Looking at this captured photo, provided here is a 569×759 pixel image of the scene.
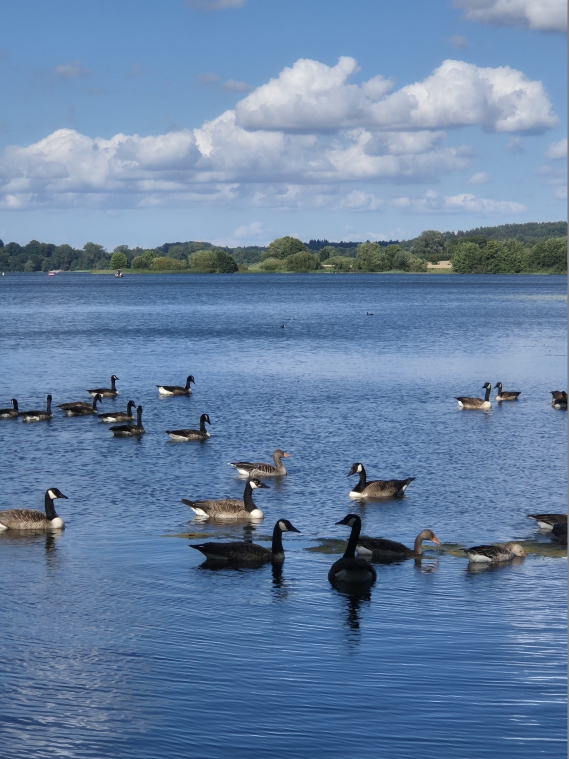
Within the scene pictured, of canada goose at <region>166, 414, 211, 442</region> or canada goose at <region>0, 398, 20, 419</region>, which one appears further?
canada goose at <region>0, 398, 20, 419</region>

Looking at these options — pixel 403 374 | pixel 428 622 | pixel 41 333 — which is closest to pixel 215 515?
pixel 428 622

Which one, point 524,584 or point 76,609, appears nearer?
point 76,609

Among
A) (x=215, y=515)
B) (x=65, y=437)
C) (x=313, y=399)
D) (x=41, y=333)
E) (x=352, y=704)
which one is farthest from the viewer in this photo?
(x=41, y=333)

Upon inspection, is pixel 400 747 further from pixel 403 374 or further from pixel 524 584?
pixel 403 374

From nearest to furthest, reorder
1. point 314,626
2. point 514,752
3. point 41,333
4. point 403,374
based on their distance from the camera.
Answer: point 514,752 → point 314,626 → point 403,374 → point 41,333

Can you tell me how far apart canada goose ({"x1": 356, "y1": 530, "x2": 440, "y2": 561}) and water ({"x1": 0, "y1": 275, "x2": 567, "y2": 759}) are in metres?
0.41

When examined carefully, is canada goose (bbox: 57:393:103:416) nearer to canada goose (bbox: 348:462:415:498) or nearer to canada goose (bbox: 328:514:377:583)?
canada goose (bbox: 348:462:415:498)

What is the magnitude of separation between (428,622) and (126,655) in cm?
471

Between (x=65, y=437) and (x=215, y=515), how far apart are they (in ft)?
45.9

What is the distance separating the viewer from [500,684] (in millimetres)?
→ 14102

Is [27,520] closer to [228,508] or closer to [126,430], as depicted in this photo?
[228,508]

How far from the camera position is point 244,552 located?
19.8 m

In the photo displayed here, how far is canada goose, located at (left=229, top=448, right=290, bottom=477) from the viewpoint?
2761cm

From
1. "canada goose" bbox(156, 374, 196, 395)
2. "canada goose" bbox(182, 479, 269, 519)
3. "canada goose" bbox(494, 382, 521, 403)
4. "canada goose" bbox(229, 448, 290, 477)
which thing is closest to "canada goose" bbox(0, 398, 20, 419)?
"canada goose" bbox(156, 374, 196, 395)
